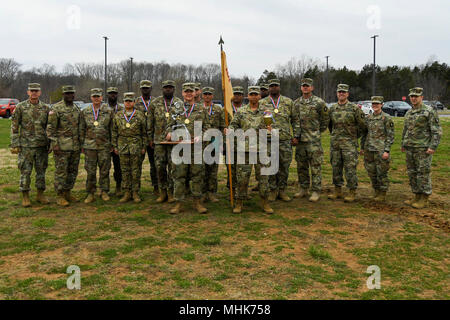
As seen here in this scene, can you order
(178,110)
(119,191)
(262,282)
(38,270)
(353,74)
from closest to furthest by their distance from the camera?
(262,282), (38,270), (178,110), (119,191), (353,74)

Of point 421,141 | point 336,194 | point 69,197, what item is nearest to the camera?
point 421,141

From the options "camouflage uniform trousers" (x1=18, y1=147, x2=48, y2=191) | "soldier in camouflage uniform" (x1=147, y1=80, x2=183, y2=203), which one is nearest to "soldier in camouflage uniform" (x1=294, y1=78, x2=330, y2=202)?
"soldier in camouflage uniform" (x1=147, y1=80, x2=183, y2=203)

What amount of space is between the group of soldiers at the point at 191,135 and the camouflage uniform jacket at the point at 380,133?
2 cm

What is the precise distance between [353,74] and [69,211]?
221 feet

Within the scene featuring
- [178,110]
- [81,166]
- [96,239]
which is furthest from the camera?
[81,166]

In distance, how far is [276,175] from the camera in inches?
332

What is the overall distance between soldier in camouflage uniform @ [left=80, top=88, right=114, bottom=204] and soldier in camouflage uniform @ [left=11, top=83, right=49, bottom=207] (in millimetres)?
808

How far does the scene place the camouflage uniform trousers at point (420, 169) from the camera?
7.82m

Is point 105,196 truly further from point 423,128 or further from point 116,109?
point 423,128

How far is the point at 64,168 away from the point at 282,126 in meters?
4.68

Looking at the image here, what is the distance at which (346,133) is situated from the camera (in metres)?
8.30

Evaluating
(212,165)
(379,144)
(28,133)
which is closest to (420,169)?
(379,144)

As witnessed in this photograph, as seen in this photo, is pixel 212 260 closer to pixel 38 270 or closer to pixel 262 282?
pixel 262 282
